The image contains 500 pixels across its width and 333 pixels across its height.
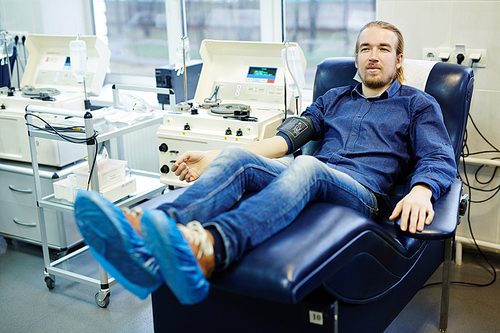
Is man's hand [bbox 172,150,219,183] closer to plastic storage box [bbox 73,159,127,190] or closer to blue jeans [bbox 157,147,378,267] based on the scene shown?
blue jeans [bbox 157,147,378,267]

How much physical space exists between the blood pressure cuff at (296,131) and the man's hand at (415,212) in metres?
0.55

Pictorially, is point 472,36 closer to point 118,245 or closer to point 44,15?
point 118,245

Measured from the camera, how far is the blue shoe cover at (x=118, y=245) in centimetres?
107

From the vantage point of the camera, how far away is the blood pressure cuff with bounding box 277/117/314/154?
6.23 feet

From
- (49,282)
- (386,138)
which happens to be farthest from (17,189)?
(386,138)

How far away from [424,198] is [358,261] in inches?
12.0

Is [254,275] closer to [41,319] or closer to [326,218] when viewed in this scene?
[326,218]

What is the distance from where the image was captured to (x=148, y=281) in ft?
3.61

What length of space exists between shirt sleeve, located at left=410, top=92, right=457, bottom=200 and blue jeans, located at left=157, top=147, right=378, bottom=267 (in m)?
0.20

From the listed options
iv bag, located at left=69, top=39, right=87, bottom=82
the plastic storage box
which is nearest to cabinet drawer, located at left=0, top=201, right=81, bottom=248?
the plastic storage box

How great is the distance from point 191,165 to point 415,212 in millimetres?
762

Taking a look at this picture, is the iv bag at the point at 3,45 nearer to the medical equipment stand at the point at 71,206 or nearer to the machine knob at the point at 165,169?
the medical equipment stand at the point at 71,206

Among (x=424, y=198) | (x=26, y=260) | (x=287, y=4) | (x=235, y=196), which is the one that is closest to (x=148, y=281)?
(x=235, y=196)

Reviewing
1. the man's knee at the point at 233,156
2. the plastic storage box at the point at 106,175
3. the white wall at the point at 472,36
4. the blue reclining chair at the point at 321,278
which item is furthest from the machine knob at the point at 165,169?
the white wall at the point at 472,36
